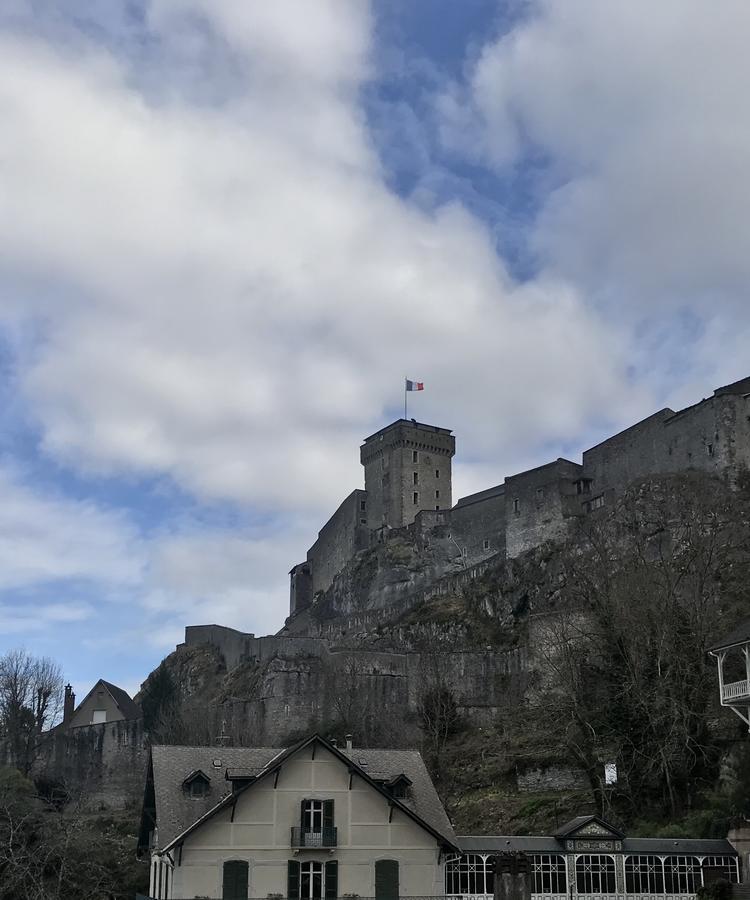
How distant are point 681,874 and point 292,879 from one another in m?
12.0

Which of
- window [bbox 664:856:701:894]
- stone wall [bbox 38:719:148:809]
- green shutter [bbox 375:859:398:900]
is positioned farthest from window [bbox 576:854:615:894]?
stone wall [bbox 38:719:148:809]

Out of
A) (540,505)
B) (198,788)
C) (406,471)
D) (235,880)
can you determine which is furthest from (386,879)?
(406,471)

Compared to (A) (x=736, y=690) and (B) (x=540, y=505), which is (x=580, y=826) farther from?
(B) (x=540, y=505)

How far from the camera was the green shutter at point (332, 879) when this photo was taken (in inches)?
1398

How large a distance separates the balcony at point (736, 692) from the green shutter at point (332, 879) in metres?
13.8

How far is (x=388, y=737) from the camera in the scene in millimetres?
64625

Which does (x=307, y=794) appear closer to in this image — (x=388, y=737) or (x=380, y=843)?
(x=380, y=843)

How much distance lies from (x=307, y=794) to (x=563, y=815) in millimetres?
15707

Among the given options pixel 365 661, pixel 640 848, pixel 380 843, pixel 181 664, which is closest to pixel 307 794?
pixel 380 843

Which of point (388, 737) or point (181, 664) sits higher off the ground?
point (181, 664)

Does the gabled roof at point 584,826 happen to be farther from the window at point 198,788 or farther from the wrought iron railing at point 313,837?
the window at point 198,788

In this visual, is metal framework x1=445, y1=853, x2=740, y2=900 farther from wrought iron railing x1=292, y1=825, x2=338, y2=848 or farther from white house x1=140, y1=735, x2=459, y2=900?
wrought iron railing x1=292, y1=825, x2=338, y2=848

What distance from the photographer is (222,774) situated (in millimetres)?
37344

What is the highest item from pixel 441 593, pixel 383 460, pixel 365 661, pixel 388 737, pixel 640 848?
pixel 383 460
